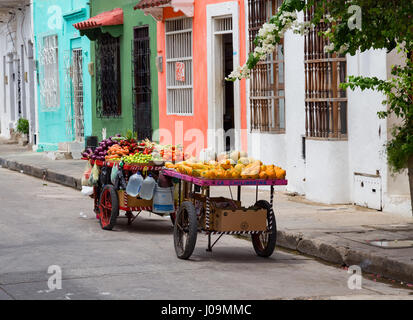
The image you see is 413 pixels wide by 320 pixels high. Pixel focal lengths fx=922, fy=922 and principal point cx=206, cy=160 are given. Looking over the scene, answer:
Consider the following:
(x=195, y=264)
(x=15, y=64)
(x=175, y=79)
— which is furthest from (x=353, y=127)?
(x=15, y=64)

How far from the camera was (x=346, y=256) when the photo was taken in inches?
376

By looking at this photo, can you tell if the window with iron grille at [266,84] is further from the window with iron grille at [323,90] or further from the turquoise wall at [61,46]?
the turquoise wall at [61,46]

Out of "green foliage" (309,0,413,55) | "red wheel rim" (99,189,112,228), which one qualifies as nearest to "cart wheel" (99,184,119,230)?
"red wheel rim" (99,189,112,228)

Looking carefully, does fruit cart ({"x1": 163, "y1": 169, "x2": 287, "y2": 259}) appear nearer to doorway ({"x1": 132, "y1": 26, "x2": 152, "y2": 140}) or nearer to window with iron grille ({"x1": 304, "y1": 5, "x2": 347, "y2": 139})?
window with iron grille ({"x1": 304, "y1": 5, "x2": 347, "y2": 139})

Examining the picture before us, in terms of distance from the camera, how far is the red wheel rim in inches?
468

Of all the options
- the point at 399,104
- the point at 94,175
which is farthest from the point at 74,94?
the point at 399,104

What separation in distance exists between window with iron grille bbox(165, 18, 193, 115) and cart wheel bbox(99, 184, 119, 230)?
7023 millimetres

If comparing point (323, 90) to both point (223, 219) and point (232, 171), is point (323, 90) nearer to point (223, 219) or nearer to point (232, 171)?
point (232, 171)

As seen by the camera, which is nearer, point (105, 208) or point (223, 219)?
point (223, 219)

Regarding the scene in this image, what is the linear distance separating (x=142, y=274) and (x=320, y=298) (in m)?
1.90

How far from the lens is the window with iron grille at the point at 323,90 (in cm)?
1348

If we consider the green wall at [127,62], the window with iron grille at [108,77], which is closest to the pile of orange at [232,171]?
the green wall at [127,62]

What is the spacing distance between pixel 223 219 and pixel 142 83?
12.1m

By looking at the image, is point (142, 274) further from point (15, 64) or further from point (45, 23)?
point (15, 64)
